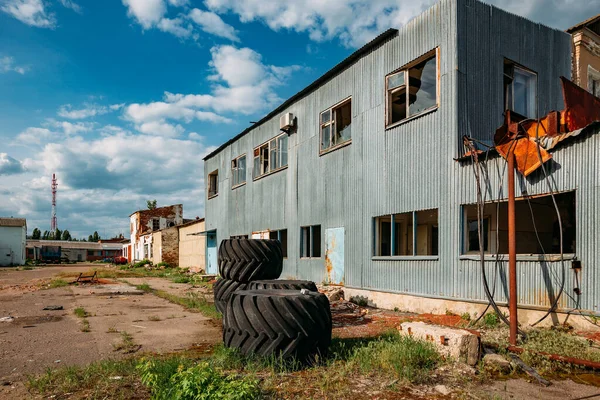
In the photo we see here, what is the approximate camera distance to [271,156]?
58.7 ft

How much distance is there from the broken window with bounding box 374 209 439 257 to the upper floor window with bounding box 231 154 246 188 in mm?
10092

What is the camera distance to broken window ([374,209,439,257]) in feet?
35.7

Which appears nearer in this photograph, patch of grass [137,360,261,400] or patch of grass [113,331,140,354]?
patch of grass [137,360,261,400]

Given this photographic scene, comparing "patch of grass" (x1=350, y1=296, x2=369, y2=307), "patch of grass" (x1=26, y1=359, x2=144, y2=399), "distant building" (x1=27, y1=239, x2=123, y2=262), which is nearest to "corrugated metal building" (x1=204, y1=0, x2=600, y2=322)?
"patch of grass" (x1=350, y1=296, x2=369, y2=307)

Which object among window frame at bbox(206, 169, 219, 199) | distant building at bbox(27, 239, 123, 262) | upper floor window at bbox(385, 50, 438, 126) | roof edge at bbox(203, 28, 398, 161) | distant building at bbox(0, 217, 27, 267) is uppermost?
roof edge at bbox(203, 28, 398, 161)

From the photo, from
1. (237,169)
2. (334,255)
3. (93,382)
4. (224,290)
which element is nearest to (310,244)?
(334,255)

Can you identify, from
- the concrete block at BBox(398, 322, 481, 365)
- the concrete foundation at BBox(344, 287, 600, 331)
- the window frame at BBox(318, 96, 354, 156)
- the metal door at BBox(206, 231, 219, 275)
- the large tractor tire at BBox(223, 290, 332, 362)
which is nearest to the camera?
the large tractor tire at BBox(223, 290, 332, 362)

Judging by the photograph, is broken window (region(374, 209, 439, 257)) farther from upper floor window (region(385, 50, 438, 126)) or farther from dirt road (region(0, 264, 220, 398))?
A: dirt road (region(0, 264, 220, 398))

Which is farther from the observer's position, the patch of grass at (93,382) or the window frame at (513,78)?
the window frame at (513,78)

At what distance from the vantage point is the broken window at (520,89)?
420 inches

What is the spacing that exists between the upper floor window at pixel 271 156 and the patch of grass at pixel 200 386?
12.7 metres

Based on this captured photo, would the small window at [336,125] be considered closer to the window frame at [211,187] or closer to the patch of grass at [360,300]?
the patch of grass at [360,300]

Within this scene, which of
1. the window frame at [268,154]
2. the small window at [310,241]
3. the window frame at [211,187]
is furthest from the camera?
the window frame at [211,187]

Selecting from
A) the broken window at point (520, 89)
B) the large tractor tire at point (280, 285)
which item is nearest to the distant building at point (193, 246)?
the large tractor tire at point (280, 285)
